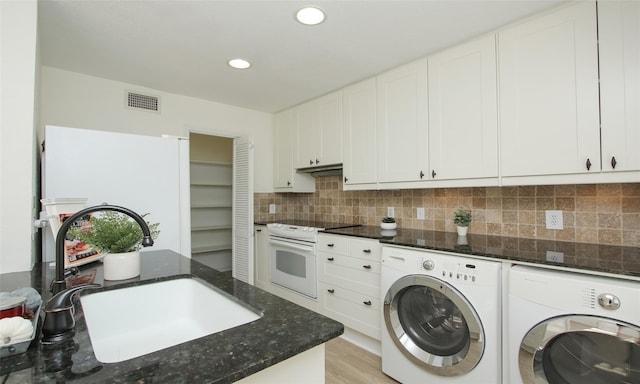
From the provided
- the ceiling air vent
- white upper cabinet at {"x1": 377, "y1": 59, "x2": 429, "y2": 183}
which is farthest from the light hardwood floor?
the ceiling air vent

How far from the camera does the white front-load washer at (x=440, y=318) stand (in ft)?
5.17

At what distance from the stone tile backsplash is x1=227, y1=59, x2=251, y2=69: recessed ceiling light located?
1.60 meters

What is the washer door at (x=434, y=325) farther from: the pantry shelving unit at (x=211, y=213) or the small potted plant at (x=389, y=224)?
the pantry shelving unit at (x=211, y=213)

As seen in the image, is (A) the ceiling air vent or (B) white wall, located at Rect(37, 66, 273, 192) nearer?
(B) white wall, located at Rect(37, 66, 273, 192)

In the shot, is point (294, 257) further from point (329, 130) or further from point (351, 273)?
point (329, 130)

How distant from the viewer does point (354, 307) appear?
2.46 metres

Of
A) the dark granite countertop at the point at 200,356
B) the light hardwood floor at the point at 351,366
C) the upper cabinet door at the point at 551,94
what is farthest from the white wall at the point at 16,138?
the upper cabinet door at the point at 551,94

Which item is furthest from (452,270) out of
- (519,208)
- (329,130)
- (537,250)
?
(329,130)

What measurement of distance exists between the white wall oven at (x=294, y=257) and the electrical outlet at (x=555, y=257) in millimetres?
1751

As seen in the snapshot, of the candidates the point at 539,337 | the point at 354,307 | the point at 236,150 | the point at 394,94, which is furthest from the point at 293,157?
the point at 539,337

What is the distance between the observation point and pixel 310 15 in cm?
178

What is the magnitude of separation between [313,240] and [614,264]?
79.8 inches

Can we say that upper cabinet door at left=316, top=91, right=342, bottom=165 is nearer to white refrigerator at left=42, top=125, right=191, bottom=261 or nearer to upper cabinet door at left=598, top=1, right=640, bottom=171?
white refrigerator at left=42, top=125, right=191, bottom=261

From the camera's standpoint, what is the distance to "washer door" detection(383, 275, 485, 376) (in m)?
1.63
